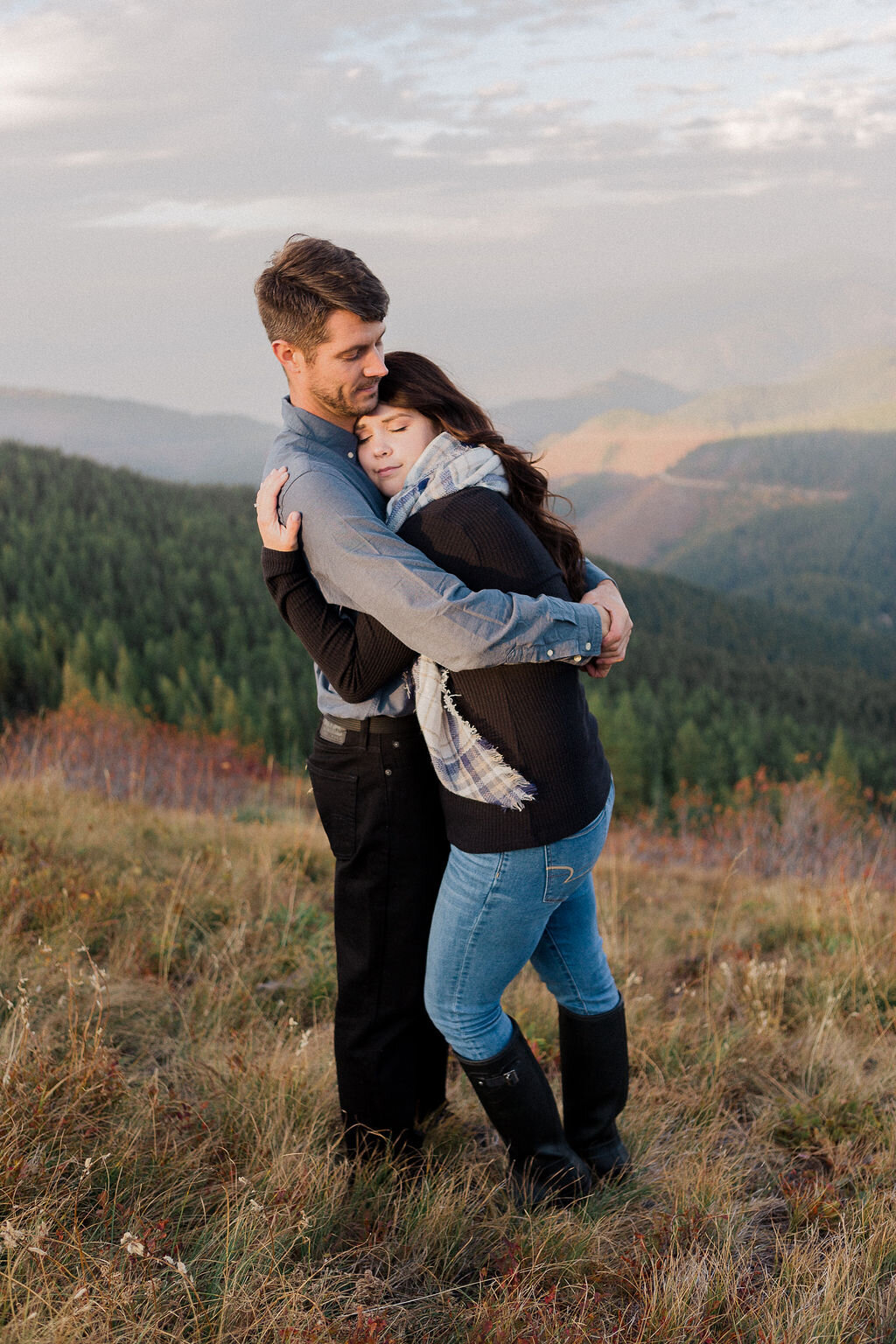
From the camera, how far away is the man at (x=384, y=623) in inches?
74.4

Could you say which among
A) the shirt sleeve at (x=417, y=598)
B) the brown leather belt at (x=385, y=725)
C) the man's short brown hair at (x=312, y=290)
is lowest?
the brown leather belt at (x=385, y=725)

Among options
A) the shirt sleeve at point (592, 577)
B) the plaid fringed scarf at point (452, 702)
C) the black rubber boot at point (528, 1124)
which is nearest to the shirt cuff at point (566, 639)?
the plaid fringed scarf at point (452, 702)

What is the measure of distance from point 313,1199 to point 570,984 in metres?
0.84

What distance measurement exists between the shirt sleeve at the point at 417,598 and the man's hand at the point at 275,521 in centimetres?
2

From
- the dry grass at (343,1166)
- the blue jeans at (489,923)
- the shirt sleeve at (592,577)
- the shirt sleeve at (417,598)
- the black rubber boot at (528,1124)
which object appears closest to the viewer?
the shirt sleeve at (417,598)

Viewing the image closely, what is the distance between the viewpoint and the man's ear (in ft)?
7.02

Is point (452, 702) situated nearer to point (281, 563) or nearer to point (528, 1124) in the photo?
point (281, 563)

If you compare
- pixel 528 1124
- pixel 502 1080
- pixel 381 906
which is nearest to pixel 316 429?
pixel 381 906

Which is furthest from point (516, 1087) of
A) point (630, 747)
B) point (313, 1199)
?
point (630, 747)

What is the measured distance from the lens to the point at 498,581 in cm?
201

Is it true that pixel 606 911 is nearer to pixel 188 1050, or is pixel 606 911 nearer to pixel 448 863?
pixel 188 1050

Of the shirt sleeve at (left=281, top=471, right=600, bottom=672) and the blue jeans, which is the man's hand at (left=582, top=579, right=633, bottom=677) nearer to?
the shirt sleeve at (left=281, top=471, right=600, bottom=672)

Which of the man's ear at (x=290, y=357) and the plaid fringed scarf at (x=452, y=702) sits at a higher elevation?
the man's ear at (x=290, y=357)

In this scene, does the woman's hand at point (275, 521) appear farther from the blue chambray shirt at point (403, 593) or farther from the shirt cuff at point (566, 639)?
the shirt cuff at point (566, 639)
